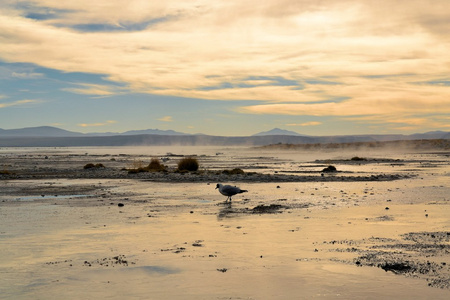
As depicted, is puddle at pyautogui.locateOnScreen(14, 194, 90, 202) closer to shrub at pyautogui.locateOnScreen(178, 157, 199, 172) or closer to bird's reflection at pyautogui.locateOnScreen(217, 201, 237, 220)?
bird's reflection at pyautogui.locateOnScreen(217, 201, 237, 220)

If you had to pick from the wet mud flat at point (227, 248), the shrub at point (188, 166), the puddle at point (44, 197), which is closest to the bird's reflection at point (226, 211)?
the wet mud flat at point (227, 248)

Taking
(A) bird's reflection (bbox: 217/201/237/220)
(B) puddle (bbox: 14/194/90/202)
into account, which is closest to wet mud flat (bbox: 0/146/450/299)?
(A) bird's reflection (bbox: 217/201/237/220)

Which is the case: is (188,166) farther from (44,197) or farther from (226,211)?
(226,211)

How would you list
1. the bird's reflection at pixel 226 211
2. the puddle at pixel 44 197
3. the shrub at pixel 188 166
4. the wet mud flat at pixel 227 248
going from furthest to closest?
1. the shrub at pixel 188 166
2. the puddle at pixel 44 197
3. the bird's reflection at pixel 226 211
4. the wet mud flat at pixel 227 248

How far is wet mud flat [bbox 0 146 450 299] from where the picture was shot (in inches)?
374

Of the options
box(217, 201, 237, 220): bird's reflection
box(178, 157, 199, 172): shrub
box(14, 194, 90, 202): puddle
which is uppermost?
box(178, 157, 199, 172): shrub

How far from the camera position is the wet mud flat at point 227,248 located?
949 cm

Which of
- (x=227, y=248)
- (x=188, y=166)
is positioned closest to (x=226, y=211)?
(x=227, y=248)

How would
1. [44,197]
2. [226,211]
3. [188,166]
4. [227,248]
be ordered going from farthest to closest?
[188,166]
[44,197]
[226,211]
[227,248]

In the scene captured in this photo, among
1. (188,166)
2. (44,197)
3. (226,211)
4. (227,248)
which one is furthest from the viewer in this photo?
(188,166)

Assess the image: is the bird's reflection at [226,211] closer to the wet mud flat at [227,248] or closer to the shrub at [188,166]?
the wet mud flat at [227,248]

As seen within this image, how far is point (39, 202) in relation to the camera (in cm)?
2409

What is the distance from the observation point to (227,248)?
13.0 m

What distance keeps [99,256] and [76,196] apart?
15.6 m
